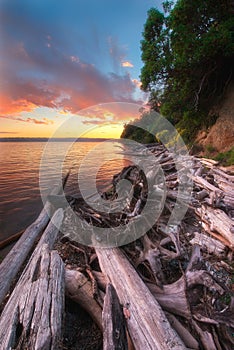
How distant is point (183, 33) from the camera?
11.4 metres

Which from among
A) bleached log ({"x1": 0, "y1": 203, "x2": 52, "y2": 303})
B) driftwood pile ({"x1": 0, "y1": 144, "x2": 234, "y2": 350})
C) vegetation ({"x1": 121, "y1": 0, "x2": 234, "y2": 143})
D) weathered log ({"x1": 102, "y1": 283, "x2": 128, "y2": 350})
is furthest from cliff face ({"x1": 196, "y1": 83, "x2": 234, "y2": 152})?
weathered log ({"x1": 102, "y1": 283, "x2": 128, "y2": 350})

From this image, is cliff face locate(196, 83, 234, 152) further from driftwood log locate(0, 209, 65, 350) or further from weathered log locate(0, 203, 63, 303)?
driftwood log locate(0, 209, 65, 350)

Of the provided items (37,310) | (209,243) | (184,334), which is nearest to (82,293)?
(37,310)

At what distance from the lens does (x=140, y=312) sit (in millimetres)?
2158

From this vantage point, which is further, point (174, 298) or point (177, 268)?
point (177, 268)

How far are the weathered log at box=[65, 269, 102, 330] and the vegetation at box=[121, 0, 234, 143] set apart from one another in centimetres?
1374

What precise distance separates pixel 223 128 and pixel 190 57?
525 cm

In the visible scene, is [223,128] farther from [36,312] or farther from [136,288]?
[36,312]

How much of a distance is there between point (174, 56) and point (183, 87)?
2.28 m

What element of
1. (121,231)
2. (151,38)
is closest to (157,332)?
(121,231)

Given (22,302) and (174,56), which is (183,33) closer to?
(174,56)

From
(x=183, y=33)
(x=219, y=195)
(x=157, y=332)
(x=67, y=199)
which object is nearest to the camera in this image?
(x=157, y=332)

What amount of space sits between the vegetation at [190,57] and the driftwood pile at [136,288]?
11114 millimetres

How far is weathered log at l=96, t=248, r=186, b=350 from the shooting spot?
6.08 feet
